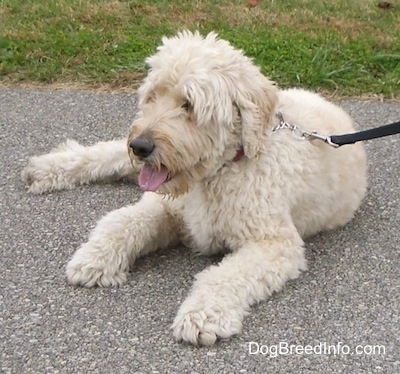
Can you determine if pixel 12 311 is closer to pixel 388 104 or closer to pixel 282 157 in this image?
pixel 282 157

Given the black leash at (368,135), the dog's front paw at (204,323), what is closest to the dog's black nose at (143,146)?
the dog's front paw at (204,323)

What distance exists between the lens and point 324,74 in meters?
8.00

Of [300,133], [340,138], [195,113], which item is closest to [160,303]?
[195,113]

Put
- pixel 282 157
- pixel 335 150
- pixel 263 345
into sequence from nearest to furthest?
pixel 263 345, pixel 282 157, pixel 335 150

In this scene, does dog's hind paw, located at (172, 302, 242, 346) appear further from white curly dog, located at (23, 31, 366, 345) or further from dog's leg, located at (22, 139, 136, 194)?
dog's leg, located at (22, 139, 136, 194)

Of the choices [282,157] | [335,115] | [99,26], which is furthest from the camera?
[99,26]

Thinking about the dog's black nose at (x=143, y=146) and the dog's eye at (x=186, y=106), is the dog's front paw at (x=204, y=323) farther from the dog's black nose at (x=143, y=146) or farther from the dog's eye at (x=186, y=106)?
the dog's eye at (x=186, y=106)

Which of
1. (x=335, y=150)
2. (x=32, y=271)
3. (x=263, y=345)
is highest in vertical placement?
(x=335, y=150)

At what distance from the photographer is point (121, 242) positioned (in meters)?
4.54

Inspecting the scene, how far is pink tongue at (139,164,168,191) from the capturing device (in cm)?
420

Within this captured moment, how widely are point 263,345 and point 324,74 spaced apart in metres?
4.60

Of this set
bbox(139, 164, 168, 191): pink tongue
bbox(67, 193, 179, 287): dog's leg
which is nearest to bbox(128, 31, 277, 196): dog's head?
bbox(139, 164, 168, 191): pink tongue

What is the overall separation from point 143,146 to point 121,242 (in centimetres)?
74

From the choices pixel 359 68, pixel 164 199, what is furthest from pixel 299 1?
pixel 164 199
